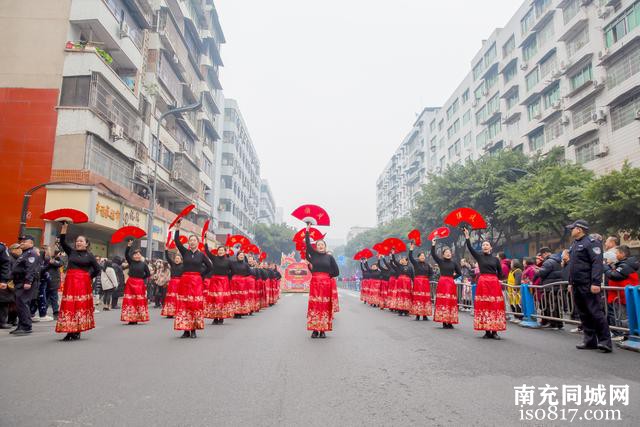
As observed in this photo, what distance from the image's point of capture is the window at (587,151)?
27.9 metres

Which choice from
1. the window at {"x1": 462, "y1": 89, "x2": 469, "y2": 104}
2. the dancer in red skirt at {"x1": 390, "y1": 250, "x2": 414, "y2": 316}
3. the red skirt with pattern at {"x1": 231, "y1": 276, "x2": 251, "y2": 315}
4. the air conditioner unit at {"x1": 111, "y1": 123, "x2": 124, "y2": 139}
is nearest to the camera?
the red skirt with pattern at {"x1": 231, "y1": 276, "x2": 251, "y2": 315}

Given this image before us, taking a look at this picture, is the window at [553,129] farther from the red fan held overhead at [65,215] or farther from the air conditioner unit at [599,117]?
the red fan held overhead at [65,215]

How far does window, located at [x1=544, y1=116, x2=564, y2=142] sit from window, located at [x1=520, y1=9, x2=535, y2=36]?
872 centimetres

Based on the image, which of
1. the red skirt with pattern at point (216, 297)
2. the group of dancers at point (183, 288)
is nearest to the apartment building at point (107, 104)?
the group of dancers at point (183, 288)

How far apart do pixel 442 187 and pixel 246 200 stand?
40432 millimetres

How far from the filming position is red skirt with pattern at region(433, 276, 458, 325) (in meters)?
10.9

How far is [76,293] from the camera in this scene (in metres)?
8.49

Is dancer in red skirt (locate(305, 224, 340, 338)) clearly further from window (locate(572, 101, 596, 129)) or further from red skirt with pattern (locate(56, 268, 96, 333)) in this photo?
window (locate(572, 101, 596, 129))

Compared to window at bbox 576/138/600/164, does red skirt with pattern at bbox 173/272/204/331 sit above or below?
below

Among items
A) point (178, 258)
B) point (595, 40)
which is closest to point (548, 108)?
point (595, 40)

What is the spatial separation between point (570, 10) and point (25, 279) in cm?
3362

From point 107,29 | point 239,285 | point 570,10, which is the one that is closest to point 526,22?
point 570,10

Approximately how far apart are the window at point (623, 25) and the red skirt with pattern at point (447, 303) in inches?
841

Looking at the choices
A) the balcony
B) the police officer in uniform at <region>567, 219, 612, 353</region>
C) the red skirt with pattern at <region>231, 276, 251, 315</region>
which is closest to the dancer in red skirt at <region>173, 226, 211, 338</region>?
the red skirt with pattern at <region>231, 276, 251, 315</region>
